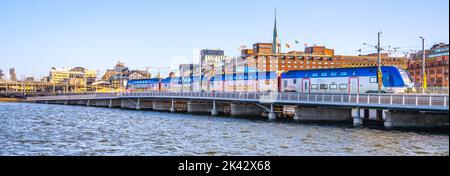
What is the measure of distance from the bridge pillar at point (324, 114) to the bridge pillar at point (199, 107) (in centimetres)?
3061

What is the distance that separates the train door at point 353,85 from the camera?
62.6 m

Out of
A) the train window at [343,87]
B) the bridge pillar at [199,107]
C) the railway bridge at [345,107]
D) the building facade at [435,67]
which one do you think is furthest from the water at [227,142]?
the building facade at [435,67]

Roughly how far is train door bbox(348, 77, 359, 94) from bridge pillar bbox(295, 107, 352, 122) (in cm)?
286

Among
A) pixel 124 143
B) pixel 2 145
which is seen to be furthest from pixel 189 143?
pixel 2 145

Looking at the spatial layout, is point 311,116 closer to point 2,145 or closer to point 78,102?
point 2,145

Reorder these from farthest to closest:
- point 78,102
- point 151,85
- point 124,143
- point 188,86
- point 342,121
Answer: point 78,102
point 151,85
point 188,86
point 342,121
point 124,143

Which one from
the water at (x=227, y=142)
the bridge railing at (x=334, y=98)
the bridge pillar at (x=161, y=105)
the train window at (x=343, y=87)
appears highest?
the train window at (x=343, y=87)

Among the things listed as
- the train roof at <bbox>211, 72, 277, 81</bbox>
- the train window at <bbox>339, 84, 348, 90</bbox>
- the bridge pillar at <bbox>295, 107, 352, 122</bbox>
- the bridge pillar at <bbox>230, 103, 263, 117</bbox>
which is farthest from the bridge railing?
the train roof at <bbox>211, 72, 277, 81</bbox>

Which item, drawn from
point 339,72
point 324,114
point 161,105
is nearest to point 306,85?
point 339,72

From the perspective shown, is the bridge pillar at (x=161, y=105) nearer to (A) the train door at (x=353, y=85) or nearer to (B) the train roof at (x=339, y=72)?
(B) the train roof at (x=339, y=72)

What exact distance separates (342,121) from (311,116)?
383 cm

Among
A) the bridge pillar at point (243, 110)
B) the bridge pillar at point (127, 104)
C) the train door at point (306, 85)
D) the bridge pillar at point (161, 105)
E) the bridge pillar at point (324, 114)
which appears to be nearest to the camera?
the bridge pillar at point (324, 114)
